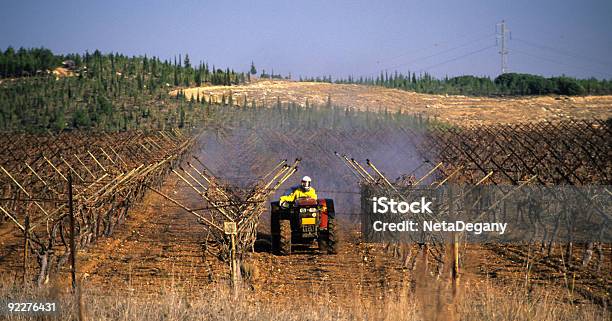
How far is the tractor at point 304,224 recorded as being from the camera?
15352 mm

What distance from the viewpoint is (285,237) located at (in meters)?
15.8

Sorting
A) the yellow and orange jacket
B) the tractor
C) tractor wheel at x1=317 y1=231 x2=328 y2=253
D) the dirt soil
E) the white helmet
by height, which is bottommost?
tractor wheel at x1=317 y1=231 x2=328 y2=253

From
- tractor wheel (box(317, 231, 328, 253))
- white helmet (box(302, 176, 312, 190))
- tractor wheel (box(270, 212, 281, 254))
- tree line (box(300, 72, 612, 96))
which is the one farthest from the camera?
tree line (box(300, 72, 612, 96))

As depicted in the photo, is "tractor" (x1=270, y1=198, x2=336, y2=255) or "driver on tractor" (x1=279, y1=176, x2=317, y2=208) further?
"driver on tractor" (x1=279, y1=176, x2=317, y2=208)

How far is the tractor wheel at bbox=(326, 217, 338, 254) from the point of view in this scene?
1558cm

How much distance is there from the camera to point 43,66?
59.5 meters

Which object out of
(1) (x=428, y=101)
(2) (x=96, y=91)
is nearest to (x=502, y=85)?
(1) (x=428, y=101)

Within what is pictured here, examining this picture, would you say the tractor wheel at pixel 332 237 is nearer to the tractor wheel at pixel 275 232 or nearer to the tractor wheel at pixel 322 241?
the tractor wheel at pixel 322 241

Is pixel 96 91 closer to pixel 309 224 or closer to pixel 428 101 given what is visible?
pixel 428 101

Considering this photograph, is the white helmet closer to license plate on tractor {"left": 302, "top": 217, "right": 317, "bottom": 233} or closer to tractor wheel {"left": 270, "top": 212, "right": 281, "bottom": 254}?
license plate on tractor {"left": 302, "top": 217, "right": 317, "bottom": 233}

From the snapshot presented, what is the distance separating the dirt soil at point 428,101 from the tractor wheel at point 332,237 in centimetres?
1465

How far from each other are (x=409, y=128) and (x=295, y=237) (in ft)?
74.5

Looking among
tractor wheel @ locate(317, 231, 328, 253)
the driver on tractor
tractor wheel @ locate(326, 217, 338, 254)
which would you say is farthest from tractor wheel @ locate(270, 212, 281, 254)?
tractor wheel @ locate(326, 217, 338, 254)

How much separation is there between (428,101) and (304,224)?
107 ft
